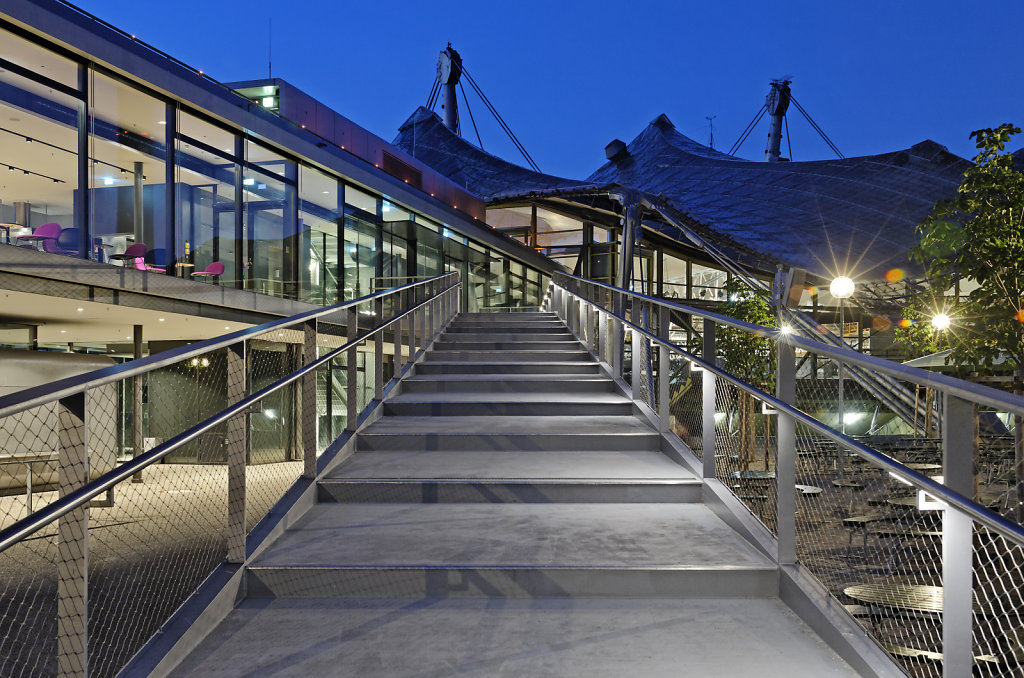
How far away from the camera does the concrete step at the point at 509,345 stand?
9398 mm

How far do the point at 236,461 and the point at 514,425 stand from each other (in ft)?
8.58

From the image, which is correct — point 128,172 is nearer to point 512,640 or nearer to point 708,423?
point 708,423

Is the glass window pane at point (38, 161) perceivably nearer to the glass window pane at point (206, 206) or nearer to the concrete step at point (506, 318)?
the glass window pane at point (206, 206)

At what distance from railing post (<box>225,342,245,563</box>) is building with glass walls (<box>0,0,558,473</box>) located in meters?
3.19

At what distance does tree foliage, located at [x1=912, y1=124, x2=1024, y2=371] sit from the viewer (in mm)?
6879

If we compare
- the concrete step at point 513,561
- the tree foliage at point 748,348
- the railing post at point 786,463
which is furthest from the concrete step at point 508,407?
the tree foliage at point 748,348

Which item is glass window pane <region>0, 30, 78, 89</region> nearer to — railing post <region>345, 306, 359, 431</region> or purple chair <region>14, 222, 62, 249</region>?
purple chair <region>14, 222, 62, 249</region>

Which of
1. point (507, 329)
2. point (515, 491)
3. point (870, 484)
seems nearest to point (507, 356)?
point (507, 329)

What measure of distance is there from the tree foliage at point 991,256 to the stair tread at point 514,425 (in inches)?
139

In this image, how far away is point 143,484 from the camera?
12.3m

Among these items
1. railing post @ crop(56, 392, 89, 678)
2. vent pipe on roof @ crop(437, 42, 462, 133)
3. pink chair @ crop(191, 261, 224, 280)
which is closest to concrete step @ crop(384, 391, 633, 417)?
railing post @ crop(56, 392, 89, 678)

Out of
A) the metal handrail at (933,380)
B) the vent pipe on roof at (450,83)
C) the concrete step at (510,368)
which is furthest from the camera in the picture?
the vent pipe on roof at (450,83)

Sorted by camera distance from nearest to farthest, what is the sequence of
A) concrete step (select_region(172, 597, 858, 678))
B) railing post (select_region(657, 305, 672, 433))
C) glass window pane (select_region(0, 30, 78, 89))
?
concrete step (select_region(172, 597, 858, 678)), railing post (select_region(657, 305, 672, 433)), glass window pane (select_region(0, 30, 78, 89))

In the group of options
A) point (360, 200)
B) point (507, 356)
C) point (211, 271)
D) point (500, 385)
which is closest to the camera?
point (500, 385)
